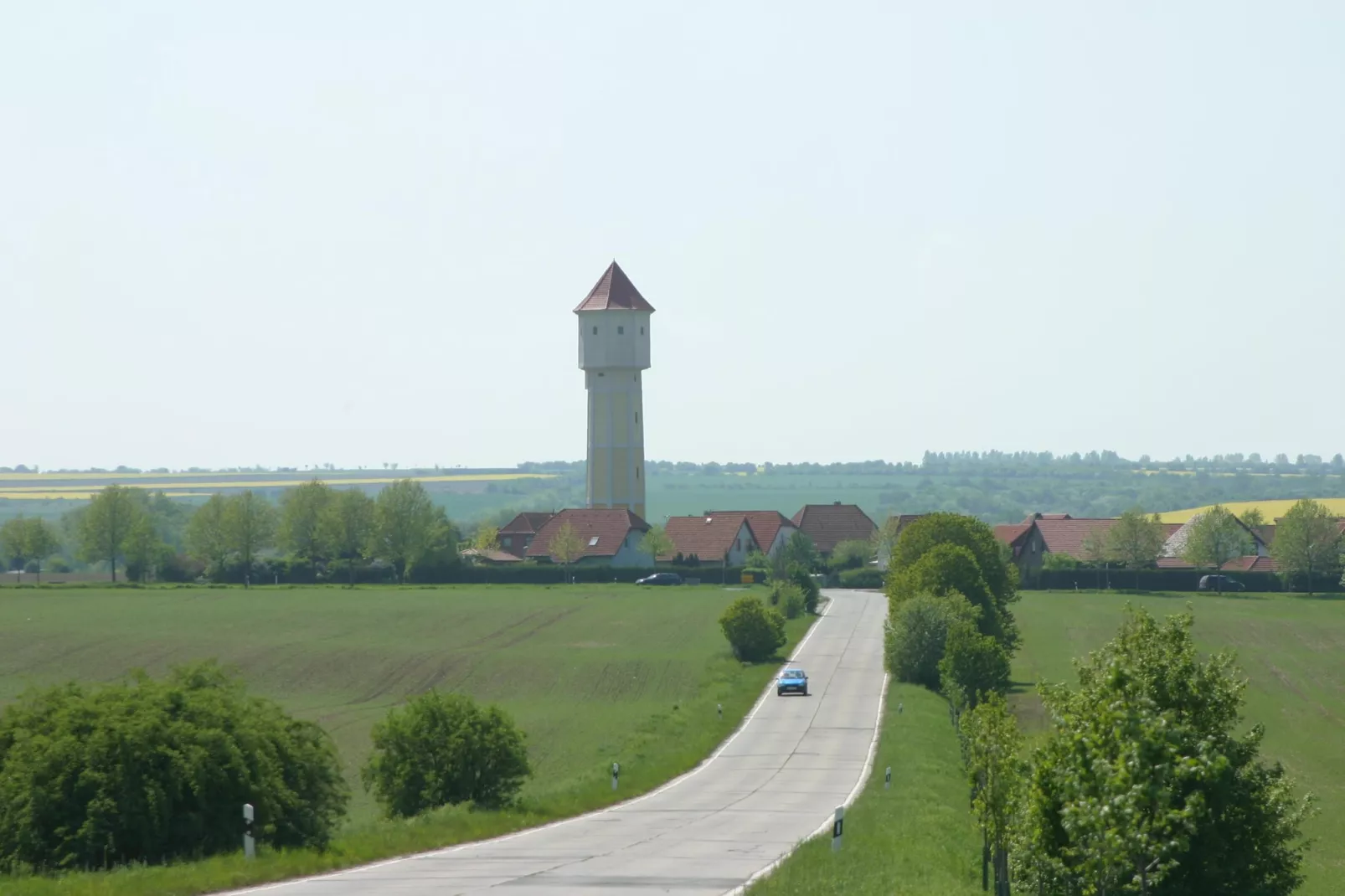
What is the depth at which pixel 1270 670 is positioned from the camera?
62.3m

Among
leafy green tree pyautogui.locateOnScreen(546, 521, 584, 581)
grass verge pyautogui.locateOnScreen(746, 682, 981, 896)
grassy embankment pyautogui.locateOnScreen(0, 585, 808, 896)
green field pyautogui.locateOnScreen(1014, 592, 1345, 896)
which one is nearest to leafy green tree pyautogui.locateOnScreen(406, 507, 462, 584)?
leafy green tree pyautogui.locateOnScreen(546, 521, 584, 581)

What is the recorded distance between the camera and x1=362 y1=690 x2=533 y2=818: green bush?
29797 mm

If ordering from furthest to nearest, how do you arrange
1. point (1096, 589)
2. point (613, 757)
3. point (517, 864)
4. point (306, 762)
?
point (1096, 589) → point (613, 757) → point (306, 762) → point (517, 864)

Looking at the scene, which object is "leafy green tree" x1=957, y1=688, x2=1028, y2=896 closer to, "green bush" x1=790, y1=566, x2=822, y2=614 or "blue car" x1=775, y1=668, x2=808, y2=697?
"blue car" x1=775, y1=668, x2=808, y2=697

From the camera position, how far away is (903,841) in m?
26.0

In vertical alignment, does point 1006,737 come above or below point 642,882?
above

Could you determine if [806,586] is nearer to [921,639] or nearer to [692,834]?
[921,639]

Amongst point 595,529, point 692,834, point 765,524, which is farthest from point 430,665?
point 765,524

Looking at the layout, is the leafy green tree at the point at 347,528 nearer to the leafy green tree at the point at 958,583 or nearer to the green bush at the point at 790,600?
the green bush at the point at 790,600

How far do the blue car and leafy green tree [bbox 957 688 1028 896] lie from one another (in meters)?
26.5

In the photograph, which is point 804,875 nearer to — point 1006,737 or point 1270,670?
point 1006,737

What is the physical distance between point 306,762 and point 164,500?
5985 inches

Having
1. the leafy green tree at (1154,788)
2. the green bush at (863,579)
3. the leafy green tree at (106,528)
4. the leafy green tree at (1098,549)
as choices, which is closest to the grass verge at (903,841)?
the leafy green tree at (1154,788)

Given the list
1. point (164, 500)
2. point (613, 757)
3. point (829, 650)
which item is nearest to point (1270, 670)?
point (829, 650)
